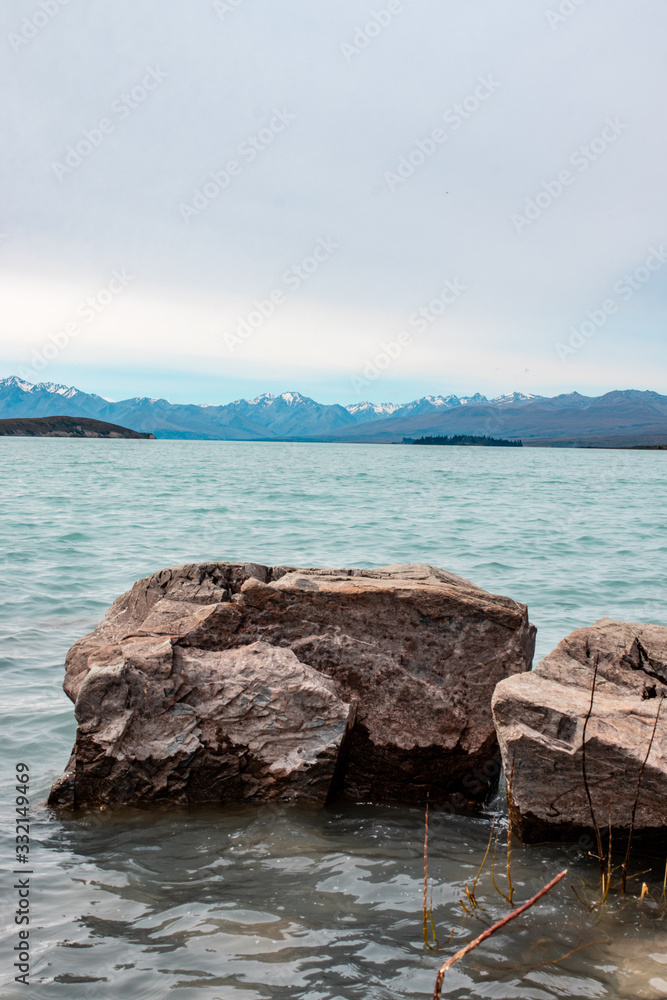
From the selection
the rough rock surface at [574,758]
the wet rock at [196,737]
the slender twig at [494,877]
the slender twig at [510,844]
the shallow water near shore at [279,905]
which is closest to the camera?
the shallow water near shore at [279,905]

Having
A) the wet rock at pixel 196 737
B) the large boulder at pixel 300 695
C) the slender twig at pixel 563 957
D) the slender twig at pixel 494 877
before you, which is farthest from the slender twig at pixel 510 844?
the wet rock at pixel 196 737

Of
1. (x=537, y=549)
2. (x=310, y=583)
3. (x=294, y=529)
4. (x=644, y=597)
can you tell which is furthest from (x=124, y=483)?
(x=310, y=583)

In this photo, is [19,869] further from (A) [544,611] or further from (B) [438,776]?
(A) [544,611]

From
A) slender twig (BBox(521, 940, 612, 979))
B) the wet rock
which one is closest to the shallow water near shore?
slender twig (BBox(521, 940, 612, 979))

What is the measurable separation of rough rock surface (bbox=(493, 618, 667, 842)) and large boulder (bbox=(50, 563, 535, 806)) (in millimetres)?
849

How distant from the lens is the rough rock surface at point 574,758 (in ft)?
14.7

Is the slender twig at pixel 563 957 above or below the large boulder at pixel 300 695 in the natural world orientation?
below

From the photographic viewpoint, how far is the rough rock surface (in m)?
4.49

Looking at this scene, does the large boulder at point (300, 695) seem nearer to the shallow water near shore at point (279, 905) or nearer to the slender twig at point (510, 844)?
the shallow water near shore at point (279, 905)

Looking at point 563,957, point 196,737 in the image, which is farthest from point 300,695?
point 563,957

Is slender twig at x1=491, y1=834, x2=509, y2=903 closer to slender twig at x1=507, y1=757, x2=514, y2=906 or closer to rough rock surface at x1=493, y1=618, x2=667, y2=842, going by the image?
slender twig at x1=507, y1=757, x2=514, y2=906

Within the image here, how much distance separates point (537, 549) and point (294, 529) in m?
7.85

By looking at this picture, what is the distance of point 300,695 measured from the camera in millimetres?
5438

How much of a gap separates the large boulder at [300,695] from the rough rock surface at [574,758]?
2.78ft
